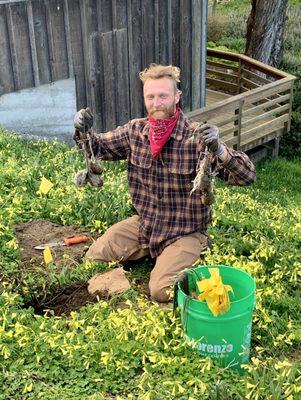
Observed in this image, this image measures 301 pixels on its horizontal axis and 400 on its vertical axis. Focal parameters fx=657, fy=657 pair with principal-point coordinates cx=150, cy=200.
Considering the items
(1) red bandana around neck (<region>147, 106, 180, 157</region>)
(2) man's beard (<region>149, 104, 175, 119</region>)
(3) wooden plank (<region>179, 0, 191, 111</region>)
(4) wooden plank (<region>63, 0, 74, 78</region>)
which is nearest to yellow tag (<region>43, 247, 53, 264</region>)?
(1) red bandana around neck (<region>147, 106, 180, 157</region>)

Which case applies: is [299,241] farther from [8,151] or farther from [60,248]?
[8,151]

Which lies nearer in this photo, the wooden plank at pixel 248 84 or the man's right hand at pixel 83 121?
the man's right hand at pixel 83 121

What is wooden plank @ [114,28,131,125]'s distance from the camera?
9617 millimetres

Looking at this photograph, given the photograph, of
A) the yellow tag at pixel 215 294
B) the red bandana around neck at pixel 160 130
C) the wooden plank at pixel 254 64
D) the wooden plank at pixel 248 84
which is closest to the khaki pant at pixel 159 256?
the red bandana around neck at pixel 160 130

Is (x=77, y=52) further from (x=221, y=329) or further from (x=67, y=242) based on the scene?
(x=221, y=329)

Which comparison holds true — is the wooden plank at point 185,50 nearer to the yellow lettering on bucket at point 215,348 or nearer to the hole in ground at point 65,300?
the hole in ground at point 65,300

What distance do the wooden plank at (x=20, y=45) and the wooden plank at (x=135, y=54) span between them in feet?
5.74

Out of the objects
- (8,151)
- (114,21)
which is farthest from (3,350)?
(114,21)

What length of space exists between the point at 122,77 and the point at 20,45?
1.89 metres

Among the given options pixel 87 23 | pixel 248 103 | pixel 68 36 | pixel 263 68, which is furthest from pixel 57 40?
pixel 263 68

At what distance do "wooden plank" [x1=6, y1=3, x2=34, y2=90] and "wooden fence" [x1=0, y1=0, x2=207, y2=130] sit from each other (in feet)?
0.04

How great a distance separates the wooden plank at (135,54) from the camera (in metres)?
9.59

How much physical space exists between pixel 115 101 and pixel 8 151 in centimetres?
305

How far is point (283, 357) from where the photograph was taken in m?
4.11
